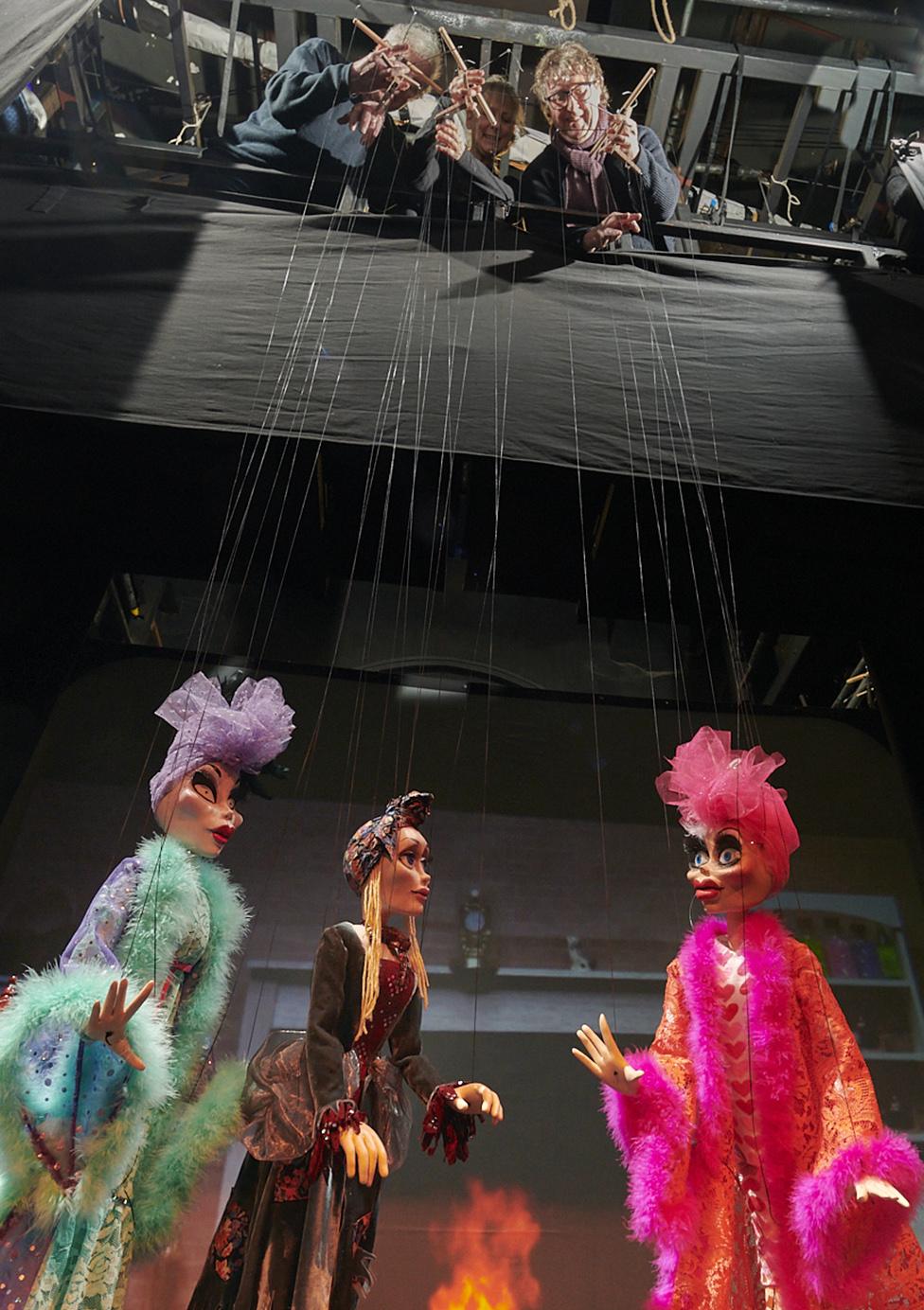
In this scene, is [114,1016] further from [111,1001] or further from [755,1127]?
[755,1127]

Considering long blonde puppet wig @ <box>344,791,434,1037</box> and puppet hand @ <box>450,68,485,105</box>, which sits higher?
puppet hand @ <box>450,68,485,105</box>

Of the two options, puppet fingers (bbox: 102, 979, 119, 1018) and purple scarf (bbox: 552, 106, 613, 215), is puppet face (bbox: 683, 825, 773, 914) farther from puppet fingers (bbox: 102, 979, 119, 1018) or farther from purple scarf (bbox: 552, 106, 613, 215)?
purple scarf (bbox: 552, 106, 613, 215)

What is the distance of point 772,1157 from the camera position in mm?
1649

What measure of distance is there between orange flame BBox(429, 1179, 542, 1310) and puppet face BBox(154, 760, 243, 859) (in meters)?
0.92

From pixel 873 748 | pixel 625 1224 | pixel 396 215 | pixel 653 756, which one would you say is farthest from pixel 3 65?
pixel 625 1224

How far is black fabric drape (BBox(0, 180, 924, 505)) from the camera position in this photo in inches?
93.2

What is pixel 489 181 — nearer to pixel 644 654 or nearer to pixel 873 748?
pixel 644 654

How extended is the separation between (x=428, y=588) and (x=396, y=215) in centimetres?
103

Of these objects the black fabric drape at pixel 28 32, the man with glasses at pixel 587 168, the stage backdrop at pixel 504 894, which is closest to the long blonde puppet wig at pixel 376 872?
the stage backdrop at pixel 504 894

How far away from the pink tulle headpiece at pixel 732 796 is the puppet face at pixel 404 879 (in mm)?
522

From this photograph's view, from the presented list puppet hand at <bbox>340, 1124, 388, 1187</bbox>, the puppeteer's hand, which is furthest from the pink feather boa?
puppet hand at <bbox>340, 1124, 388, 1187</bbox>

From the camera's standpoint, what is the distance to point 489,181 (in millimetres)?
2834

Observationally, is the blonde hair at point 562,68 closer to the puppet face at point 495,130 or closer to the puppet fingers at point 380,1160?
the puppet face at point 495,130

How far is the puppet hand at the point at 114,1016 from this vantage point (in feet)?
4.88
